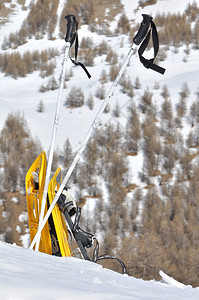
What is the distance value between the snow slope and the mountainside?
8.38 metres

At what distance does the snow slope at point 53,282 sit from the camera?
140 centimetres

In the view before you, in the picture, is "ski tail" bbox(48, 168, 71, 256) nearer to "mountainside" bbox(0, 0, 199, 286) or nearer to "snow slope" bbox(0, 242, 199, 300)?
"snow slope" bbox(0, 242, 199, 300)

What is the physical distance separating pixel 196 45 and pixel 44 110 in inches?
475

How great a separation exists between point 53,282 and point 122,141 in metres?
15.9

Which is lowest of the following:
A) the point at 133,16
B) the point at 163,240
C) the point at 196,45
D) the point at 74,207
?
the point at 163,240

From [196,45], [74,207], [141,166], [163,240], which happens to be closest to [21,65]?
[196,45]

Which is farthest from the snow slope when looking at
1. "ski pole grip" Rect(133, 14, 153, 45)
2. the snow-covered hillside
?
the snow-covered hillside

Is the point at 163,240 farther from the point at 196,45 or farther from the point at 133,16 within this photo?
the point at 133,16

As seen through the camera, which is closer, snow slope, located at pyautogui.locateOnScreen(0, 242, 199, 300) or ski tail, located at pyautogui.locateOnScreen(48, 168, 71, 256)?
snow slope, located at pyautogui.locateOnScreen(0, 242, 199, 300)

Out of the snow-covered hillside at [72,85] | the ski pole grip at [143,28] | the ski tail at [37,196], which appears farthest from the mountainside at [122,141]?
the ski pole grip at [143,28]

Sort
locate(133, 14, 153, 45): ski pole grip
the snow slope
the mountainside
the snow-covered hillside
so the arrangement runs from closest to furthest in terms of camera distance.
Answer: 1. the snow slope
2. locate(133, 14, 153, 45): ski pole grip
3. the mountainside
4. the snow-covered hillside

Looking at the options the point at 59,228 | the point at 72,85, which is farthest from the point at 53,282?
the point at 72,85

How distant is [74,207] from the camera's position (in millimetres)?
3521

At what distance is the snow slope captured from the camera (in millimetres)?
1402
